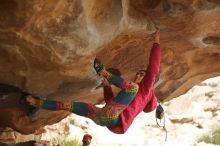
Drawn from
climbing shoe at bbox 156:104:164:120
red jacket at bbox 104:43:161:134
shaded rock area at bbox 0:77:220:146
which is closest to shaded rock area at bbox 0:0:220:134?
red jacket at bbox 104:43:161:134

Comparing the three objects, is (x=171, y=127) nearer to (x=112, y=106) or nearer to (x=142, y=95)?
(x=142, y=95)

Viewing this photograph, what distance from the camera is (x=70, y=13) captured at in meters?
5.36

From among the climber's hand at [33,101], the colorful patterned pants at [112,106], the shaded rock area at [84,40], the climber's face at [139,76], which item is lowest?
the colorful patterned pants at [112,106]

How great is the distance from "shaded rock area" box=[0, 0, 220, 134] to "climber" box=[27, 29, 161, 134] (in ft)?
1.57

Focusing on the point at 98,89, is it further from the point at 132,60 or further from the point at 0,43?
the point at 0,43

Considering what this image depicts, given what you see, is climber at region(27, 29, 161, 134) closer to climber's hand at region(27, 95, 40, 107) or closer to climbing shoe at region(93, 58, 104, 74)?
climbing shoe at region(93, 58, 104, 74)

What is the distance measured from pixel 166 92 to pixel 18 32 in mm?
5231

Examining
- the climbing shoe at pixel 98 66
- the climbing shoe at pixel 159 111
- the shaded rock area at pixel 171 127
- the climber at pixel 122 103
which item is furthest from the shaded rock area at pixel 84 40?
the shaded rock area at pixel 171 127

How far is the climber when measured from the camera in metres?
5.82

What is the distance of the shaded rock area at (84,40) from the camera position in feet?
17.6

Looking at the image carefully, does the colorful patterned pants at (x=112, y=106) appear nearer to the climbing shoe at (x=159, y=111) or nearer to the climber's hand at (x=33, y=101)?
the climber's hand at (x=33, y=101)

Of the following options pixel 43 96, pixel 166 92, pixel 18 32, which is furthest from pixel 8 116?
pixel 166 92

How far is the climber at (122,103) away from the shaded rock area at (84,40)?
48 centimetres

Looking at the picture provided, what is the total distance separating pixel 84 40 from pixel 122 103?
1052mm
